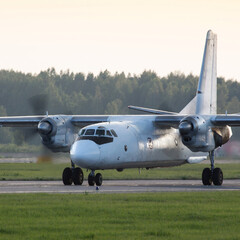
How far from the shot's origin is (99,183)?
104 feet

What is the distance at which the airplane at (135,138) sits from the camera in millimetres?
30828

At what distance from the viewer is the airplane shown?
1214 inches

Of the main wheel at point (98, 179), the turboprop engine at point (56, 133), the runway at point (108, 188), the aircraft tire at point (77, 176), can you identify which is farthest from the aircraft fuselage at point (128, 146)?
the turboprop engine at point (56, 133)

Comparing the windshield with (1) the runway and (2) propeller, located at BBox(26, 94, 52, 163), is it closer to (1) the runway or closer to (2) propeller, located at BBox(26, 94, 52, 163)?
(1) the runway

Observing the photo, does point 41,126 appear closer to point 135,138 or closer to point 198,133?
point 135,138

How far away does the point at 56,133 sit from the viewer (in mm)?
34781

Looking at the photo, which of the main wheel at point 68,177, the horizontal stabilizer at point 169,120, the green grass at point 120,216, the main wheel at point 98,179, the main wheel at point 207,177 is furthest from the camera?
the main wheel at point 207,177

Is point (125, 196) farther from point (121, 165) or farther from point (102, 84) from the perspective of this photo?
point (102, 84)

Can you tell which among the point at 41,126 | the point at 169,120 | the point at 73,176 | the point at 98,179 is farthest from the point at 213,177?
the point at 41,126

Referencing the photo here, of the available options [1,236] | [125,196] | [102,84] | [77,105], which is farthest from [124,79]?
[1,236]

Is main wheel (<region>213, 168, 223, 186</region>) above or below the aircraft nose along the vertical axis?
below

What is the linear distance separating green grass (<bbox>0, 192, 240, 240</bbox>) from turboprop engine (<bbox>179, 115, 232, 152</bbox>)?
7.41 metres

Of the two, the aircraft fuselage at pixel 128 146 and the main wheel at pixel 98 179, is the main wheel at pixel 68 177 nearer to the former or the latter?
the main wheel at pixel 98 179

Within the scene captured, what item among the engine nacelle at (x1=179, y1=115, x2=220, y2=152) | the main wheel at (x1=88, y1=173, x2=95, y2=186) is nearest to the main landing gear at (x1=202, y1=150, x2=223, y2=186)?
the engine nacelle at (x1=179, y1=115, x2=220, y2=152)
